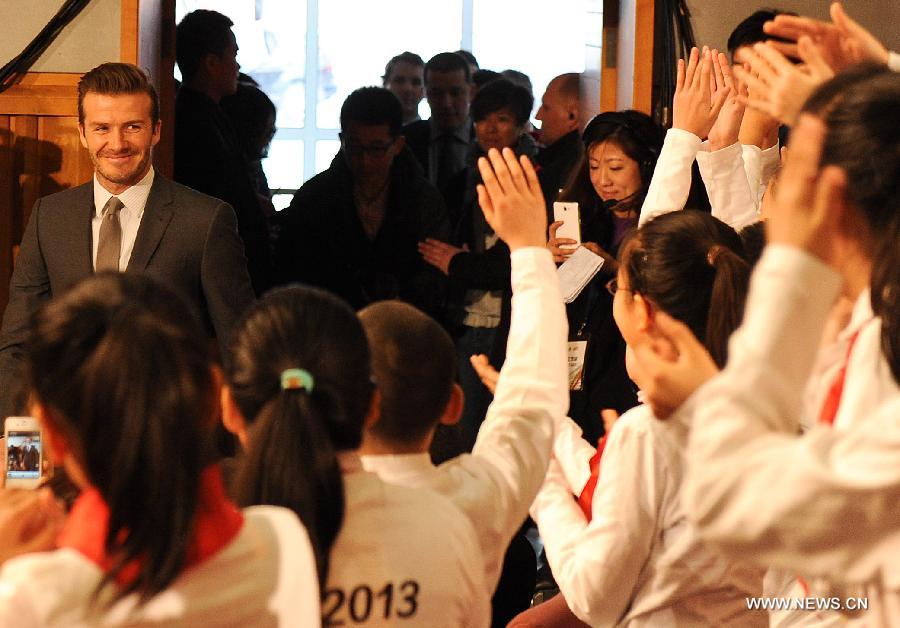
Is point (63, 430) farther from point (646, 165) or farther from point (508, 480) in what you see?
point (646, 165)

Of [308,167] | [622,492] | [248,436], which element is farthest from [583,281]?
[308,167]

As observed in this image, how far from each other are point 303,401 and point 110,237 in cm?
185

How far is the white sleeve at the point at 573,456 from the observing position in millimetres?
2127

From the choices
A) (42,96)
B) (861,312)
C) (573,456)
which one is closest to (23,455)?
(573,456)

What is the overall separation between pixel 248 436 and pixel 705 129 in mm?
1541

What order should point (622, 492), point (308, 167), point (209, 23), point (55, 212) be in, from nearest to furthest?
point (622, 492) < point (55, 212) < point (209, 23) < point (308, 167)

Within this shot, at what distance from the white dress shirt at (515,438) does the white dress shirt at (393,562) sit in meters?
0.08

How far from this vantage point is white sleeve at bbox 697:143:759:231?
2697 mm

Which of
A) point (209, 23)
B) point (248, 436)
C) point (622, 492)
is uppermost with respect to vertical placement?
point (209, 23)

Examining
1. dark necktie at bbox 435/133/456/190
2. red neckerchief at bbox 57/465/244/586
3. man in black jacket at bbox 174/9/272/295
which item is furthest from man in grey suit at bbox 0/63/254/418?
dark necktie at bbox 435/133/456/190

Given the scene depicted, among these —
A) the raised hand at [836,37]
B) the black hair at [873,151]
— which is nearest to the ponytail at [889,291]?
the black hair at [873,151]

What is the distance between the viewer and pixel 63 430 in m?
1.11

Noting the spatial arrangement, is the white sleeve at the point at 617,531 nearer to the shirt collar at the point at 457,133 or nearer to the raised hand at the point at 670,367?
the raised hand at the point at 670,367

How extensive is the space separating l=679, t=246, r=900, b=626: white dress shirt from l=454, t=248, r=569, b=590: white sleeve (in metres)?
0.56
